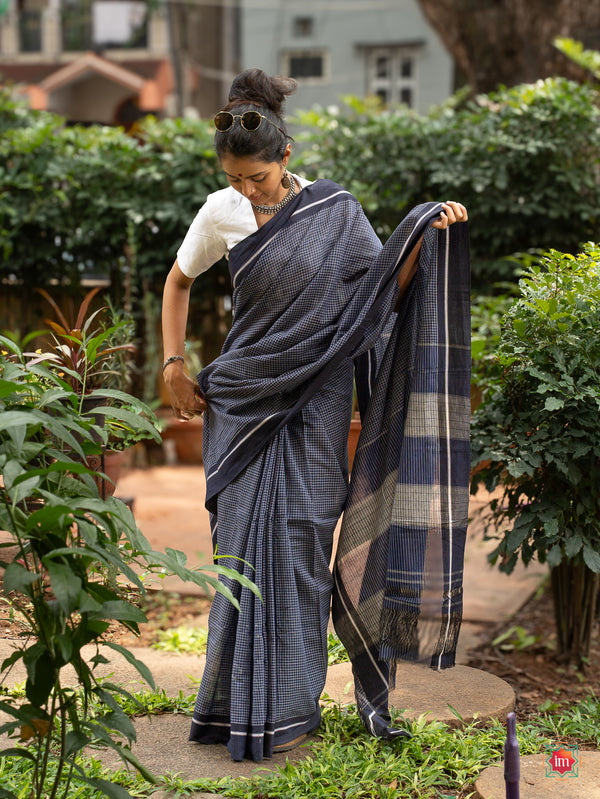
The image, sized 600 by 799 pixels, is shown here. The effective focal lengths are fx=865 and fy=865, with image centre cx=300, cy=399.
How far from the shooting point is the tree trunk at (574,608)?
10.8 ft

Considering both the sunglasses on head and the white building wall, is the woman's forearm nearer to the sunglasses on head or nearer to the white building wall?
the sunglasses on head

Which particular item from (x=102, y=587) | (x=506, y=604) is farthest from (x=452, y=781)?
(x=506, y=604)

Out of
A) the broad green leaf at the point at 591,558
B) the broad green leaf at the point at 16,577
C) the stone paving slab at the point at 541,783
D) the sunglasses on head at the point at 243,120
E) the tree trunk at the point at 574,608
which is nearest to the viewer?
the broad green leaf at the point at 16,577

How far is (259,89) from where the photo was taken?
2.39 metres

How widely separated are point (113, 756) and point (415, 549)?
1.03 m

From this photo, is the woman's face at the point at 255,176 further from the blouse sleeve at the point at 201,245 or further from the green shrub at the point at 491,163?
the green shrub at the point at 491,163

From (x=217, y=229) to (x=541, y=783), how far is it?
1.76 meters

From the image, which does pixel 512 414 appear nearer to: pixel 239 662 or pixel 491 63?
pixel 239 662

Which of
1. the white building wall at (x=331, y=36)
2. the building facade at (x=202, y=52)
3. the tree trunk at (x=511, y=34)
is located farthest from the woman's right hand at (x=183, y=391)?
the white building wall at (x=331, y=36)

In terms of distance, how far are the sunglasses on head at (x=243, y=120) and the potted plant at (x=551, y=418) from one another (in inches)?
43.0

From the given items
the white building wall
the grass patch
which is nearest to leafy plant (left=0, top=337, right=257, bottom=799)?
the grass patch

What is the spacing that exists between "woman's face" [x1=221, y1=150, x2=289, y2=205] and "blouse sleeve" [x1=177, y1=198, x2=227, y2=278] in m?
0.15

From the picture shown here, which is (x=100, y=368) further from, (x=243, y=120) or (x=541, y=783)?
(x=541, y=783)

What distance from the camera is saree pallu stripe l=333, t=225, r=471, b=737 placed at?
242 cm
